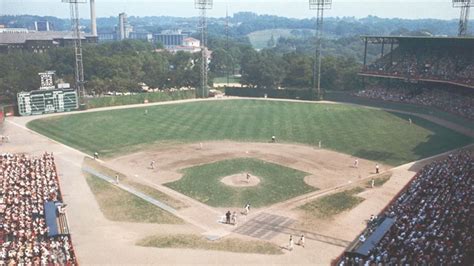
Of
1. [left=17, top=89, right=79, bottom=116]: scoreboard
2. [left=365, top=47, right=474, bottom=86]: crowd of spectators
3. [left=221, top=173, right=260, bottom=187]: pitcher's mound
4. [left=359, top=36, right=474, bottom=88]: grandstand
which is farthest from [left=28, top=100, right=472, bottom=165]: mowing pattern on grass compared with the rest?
[left=221, top=173, right=260, bottom=187]: pitcher's mound

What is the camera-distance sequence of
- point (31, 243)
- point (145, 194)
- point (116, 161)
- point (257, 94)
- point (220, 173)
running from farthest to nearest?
point (257, 94) → point (116, 161) → point (220, 173) → point (145, 194) → point (31, 243)

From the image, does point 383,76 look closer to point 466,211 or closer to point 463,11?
point 463,11

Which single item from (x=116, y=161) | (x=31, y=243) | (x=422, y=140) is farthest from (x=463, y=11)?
(x=31, y=243)

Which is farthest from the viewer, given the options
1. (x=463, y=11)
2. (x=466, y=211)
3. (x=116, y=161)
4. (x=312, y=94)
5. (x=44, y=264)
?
(x=312, y=94)

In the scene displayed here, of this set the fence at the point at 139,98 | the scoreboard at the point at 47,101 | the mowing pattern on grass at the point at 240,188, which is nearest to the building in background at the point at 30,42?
the fence at the point at 139,98

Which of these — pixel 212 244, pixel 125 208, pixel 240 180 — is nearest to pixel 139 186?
pixel 125 208

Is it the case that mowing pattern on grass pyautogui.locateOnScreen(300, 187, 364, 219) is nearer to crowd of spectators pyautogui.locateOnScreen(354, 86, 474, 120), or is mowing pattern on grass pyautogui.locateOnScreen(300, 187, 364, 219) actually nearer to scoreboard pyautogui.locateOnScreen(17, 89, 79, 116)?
crowd of spectators pyautogui.locateOnScreen(354, 86, 474, 120)

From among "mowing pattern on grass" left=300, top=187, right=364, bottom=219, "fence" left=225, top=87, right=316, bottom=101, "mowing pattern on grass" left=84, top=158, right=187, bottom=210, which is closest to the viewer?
"mowing pattern on grass" left=300, top=187, right=364, bottom=219
